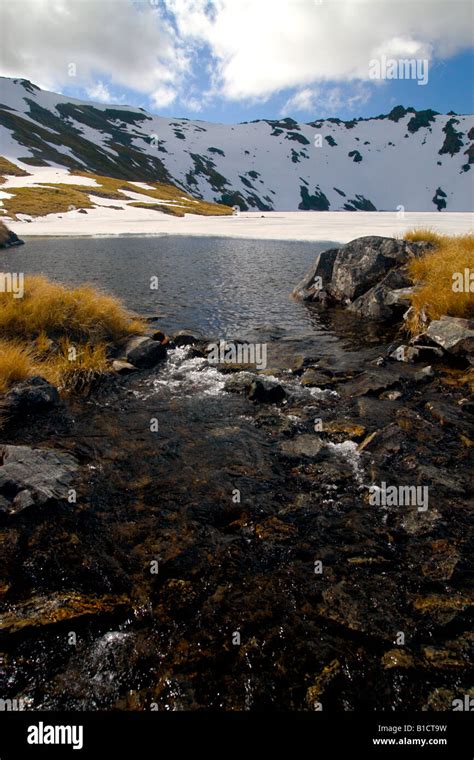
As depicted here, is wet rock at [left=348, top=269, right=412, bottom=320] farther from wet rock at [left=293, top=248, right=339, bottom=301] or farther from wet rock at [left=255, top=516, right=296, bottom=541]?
wet rock at [left=255, top=516, right=296, bottom=541]

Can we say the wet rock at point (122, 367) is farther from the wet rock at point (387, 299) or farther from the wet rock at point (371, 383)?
the wet rock at point (387, 299)

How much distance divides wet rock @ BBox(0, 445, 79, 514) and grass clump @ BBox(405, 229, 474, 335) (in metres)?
13.7

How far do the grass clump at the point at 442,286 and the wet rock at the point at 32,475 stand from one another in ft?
45.0

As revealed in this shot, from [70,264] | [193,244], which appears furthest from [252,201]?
[70,264]

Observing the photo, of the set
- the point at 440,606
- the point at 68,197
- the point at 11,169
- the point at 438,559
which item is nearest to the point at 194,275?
the point at 438,559

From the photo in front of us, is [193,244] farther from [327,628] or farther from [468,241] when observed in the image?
[327,628]

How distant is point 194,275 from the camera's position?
30.2 meters

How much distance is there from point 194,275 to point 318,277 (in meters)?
9.93

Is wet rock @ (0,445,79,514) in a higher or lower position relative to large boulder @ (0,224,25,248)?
lower

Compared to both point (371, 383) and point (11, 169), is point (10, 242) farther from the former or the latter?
point (11, 169)

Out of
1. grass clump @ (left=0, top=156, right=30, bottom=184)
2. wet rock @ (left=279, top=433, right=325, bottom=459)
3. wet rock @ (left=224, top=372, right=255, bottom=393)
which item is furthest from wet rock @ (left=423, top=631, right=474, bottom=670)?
grass clump @ (left=0, top=156, right=30, bottom=184)

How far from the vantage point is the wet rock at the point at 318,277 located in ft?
80.8

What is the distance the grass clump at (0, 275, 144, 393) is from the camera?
11.2 meters

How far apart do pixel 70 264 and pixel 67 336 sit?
21043 millimetres
